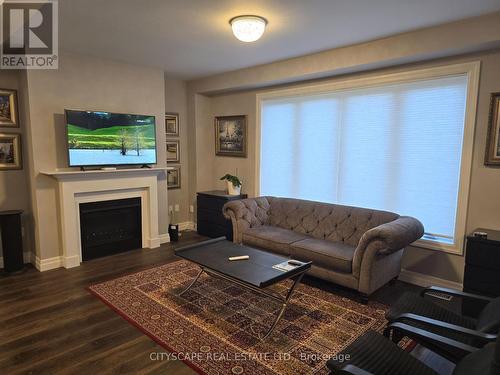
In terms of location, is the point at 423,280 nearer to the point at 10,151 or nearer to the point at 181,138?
the point at 181,138

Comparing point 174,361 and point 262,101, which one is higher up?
point 262,101

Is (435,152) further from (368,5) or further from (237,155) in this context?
(237,155)

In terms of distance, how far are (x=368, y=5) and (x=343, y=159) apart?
1.93 m

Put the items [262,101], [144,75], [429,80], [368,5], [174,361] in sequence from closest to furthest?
[174,361] → [368,5] → [429,80] → [144,75] → [262,101]

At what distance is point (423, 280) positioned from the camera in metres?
3.48

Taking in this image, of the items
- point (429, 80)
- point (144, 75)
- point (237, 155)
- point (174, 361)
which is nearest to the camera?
point (174, 361)

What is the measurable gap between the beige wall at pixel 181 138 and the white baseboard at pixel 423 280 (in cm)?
370

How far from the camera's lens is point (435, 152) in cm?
337

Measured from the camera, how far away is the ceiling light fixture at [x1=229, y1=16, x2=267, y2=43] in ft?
9.06

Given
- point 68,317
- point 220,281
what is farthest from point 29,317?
point 220,281

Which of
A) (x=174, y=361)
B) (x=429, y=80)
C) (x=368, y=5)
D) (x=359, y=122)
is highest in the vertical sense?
(x=368, y=5)

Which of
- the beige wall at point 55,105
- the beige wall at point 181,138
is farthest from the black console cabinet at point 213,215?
the beige wall at point 55,105

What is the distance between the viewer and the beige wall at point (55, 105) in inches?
146

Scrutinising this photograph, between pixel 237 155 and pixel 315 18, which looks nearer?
pixel 315 18
